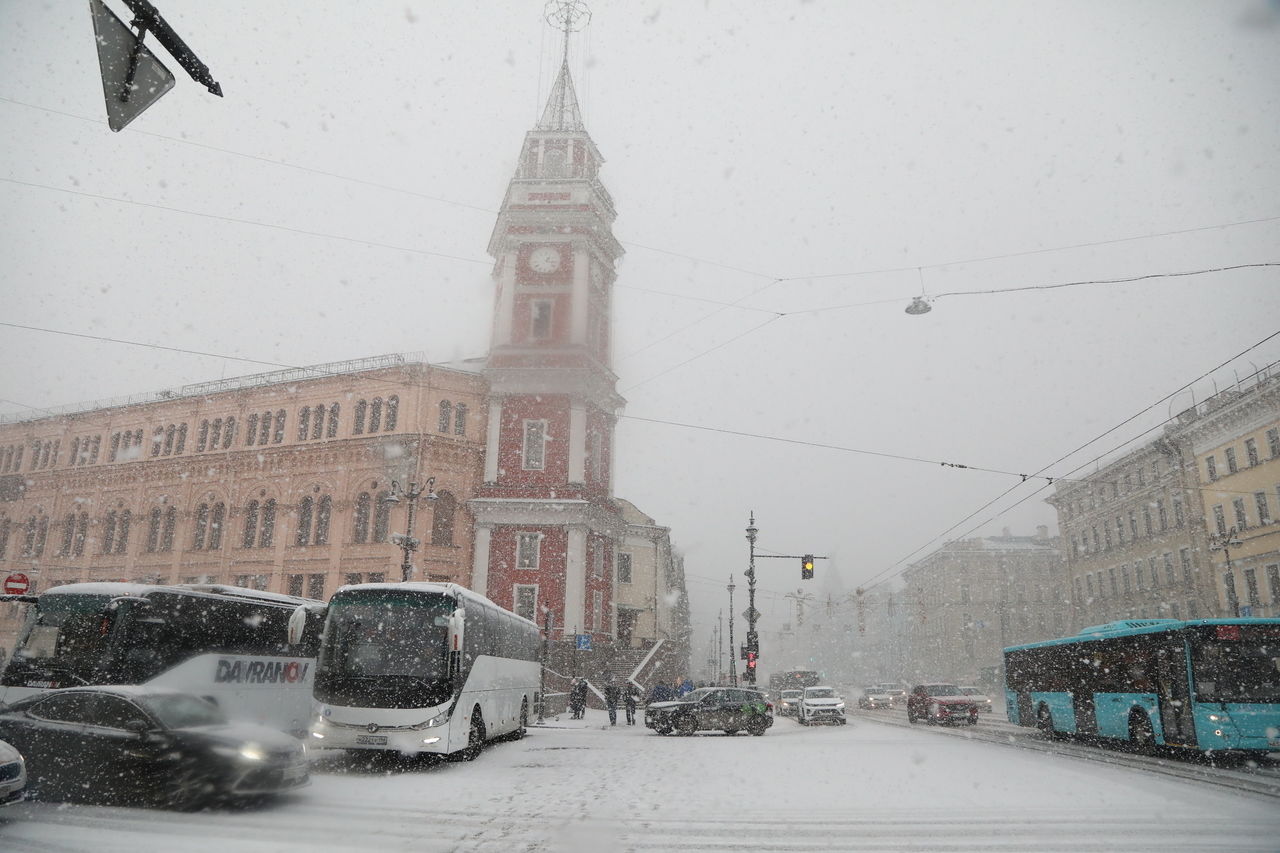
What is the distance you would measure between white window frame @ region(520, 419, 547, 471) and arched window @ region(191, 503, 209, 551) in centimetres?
1843

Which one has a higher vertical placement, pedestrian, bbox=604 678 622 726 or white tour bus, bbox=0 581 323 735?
white tour bus, bbox=0 581 323 735

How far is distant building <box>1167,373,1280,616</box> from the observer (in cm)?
3578

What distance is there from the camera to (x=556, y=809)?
875 cm

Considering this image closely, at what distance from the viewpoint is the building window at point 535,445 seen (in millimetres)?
38375

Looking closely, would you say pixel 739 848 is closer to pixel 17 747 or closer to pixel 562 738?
pixel 17 747

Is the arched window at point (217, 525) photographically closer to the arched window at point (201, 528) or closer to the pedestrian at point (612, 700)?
the arched window at point (201, 528)

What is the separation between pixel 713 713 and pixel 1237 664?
12378mm

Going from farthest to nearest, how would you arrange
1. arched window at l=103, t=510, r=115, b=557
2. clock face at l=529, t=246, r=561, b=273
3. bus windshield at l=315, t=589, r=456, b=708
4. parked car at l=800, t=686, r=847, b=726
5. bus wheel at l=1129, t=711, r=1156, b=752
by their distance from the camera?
1. arched window at l=103, t=510, r=115, b=557
2. clock face at l=529, t=246, r=561, b=273
3. parked car at l=800, t=686, r=847, b=726
4. bus wheel at l=1129, t=711, r=1156, b=752
5. bus windshield at l=315, t=589, r=456, b=708

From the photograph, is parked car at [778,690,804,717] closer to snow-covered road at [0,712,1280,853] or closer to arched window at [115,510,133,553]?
snow-covered road at [0,712,1280,853]

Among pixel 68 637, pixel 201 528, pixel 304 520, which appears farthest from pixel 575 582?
pixel 68 637

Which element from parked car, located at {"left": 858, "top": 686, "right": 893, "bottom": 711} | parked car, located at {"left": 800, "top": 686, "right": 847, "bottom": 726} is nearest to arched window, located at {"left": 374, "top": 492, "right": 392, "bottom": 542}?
parked car, located at {"left": 800, "top": 686, "right": 847, "bottom": 726}

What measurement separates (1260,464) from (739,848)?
1601 inches

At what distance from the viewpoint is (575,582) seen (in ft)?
119

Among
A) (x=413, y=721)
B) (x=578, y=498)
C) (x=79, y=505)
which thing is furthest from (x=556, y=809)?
(x=79, y=505)
